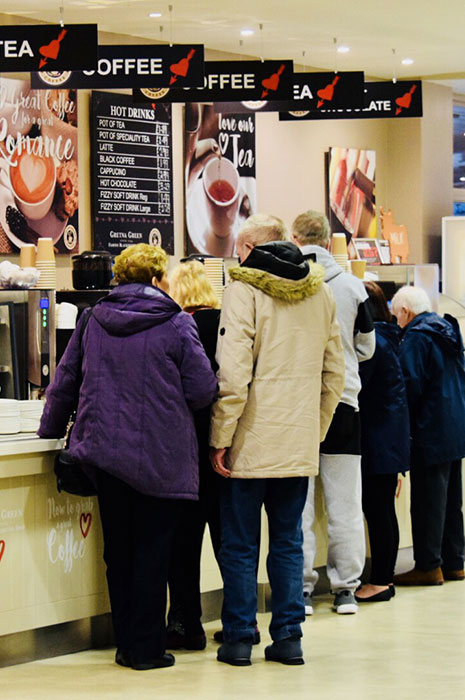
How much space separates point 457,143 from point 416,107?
166 inches

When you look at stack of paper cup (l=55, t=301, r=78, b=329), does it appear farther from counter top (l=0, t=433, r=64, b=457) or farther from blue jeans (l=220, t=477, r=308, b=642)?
blue jeans (l=220, t=477, r=308, b=642)

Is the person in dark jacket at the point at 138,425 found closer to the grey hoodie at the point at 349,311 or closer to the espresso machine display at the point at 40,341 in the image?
the espresso machine display at the point at 40,341

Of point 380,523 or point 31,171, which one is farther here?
point 31,171

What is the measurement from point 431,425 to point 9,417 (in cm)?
244

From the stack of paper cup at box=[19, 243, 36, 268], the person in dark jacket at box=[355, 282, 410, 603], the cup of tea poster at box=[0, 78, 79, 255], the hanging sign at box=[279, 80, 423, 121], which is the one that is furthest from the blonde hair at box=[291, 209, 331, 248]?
the hanging sign at box=[279, 80, 423, 121]

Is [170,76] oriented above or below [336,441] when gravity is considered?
above

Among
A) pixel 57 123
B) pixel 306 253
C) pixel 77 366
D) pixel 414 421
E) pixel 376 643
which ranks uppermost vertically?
pixel 57 123

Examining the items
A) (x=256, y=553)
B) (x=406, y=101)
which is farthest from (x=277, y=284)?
(x=406, y=101)

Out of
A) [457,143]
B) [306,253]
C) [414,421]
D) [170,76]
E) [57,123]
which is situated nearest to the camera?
[306,253]

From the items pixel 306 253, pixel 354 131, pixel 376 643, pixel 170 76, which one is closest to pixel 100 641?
pixel 376 643

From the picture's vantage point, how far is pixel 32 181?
8.81 metres

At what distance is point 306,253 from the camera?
17.9ft

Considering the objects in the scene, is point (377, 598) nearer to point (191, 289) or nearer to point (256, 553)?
point (256, 553)

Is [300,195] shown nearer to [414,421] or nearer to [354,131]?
[354,131]
